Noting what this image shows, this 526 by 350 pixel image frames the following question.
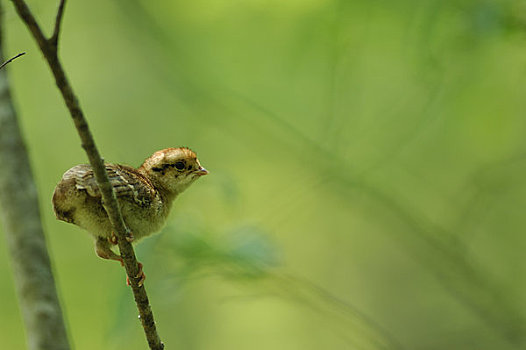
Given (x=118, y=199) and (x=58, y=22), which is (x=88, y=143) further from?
(x=118, y=199)

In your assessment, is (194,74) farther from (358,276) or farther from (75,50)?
(358,276)

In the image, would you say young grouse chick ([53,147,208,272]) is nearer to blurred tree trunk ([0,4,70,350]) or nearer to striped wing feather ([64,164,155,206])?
striped wing feather ([64,164,155,206])

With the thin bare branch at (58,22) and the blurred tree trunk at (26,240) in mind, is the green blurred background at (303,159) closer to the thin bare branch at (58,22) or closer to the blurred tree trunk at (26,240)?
the blurred tree trunk at (26,240)

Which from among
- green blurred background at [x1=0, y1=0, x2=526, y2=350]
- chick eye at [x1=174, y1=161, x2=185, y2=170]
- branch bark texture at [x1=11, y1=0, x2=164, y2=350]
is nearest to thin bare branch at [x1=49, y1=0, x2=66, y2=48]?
branch bark texture at [x1=11, y1=0, x2=164, y2=350]

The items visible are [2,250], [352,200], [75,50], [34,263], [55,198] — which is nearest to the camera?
[55,198]

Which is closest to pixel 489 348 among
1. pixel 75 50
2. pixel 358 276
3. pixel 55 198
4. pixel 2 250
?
pixel 358 276

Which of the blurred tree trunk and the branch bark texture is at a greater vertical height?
the blurred tree trunk
